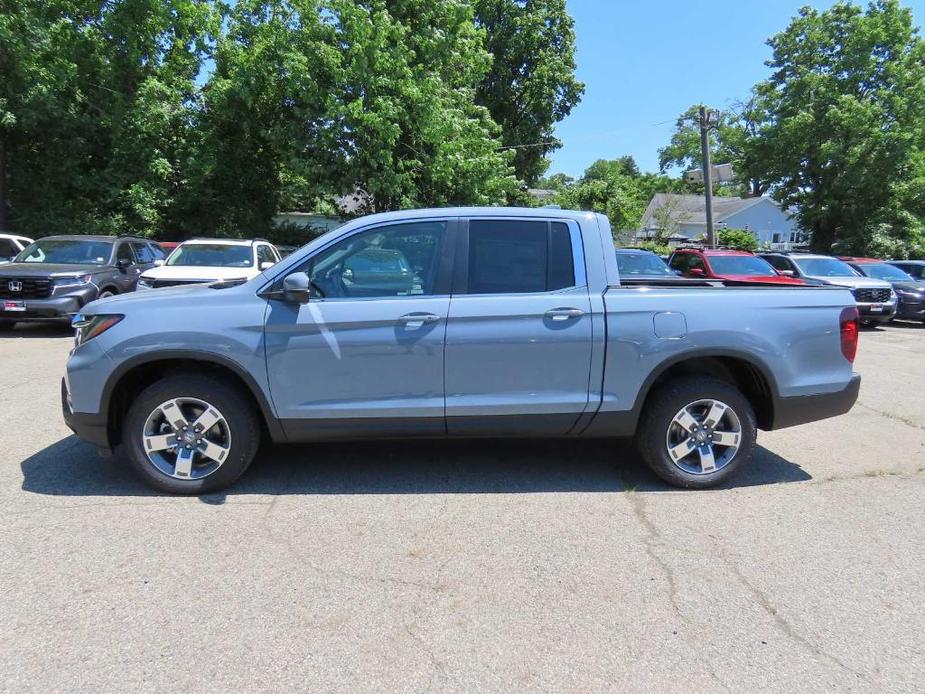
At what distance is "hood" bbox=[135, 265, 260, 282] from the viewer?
9.98 m

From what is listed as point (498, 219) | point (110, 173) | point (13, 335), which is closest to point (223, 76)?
point (110, 173)

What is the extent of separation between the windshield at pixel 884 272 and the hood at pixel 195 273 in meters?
15.8

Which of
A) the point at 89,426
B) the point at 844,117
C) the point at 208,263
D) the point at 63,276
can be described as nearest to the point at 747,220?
the point at 844,117

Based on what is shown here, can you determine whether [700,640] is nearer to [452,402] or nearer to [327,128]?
[452,402]

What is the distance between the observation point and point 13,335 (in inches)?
416

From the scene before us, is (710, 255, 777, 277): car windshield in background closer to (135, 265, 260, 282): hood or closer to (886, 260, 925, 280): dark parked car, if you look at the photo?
(886, 260, 925, 280): dark parked car

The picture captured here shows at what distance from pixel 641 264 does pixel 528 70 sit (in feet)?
74.9

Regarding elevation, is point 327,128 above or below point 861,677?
above

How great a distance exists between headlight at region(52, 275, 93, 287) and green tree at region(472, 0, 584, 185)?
23946mm

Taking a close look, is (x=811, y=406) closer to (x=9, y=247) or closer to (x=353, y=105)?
(x=353, y=105)

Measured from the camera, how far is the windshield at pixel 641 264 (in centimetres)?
1238

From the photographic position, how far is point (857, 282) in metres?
14.7

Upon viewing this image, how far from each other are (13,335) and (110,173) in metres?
10.5

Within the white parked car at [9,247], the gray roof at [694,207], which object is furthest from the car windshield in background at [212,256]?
the gray roof at [694,207]
